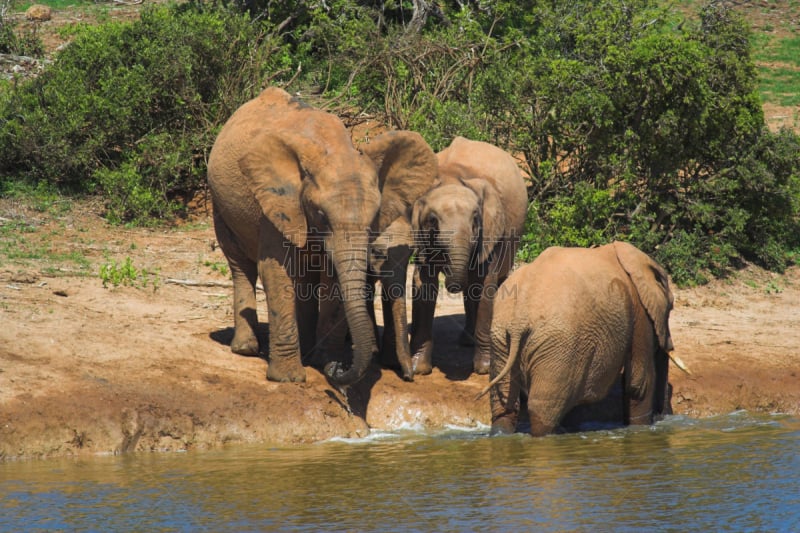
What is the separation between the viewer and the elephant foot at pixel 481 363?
33.3 ft

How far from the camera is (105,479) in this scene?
25.3ft

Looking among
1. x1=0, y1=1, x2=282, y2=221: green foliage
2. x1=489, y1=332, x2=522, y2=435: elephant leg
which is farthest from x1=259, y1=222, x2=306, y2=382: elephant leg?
x1=0, y1=1, x2=282, y2=221: green foliage

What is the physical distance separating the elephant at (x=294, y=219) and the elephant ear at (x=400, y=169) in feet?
0.08

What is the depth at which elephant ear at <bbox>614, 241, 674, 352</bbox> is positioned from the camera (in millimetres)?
8953

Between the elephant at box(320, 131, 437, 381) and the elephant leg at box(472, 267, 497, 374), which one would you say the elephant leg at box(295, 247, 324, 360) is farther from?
the elephant leg at box(472, 267, 497, 374)

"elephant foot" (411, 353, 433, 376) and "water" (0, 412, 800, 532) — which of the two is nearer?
"water" (0, 412, 800, 532)

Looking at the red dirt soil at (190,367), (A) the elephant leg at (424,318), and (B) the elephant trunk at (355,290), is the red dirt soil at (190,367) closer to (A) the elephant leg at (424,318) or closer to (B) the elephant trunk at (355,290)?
(A) the elephant leg at (424,318)

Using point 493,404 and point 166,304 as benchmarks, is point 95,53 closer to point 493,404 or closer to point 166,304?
point 166,304

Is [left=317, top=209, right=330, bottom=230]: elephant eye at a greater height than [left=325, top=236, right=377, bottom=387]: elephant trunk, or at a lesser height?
greater

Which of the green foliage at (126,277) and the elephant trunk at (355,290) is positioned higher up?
the elephant trunk at (355,290)

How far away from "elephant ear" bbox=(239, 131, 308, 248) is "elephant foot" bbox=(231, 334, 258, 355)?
1.43 metres

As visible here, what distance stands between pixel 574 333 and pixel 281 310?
2.43 metres

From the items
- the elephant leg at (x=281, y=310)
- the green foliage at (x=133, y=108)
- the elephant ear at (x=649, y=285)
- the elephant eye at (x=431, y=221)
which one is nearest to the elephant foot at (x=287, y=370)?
the elephant leg at (x=281, y=310)

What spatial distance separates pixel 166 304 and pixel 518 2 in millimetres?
9159
